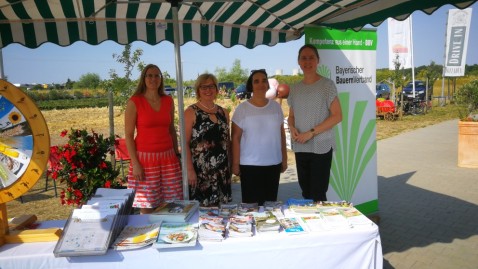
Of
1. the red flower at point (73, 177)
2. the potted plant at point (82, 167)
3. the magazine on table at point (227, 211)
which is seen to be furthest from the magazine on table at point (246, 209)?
the red flower at point (73, 177)

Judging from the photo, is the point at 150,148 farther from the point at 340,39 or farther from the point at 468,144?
the point at 468,144

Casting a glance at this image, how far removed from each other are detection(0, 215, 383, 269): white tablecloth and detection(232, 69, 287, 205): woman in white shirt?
40.0 inches

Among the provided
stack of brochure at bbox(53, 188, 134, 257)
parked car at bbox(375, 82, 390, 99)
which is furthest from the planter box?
parked car at bbox(375, 82, 390, 99)

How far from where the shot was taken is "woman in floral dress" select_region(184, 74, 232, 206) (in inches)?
108

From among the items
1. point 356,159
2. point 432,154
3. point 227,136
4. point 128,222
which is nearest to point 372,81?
point 356,159

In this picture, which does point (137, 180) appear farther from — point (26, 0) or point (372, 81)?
point (372, 81)

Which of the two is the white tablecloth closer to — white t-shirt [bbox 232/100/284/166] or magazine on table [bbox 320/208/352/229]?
magazine on table [bbox 320/208/352/229]

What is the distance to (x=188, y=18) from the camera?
3635mm

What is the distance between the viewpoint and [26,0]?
8.98 feet

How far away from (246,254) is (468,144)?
21.6ft

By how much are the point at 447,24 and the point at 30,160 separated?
2315 cm

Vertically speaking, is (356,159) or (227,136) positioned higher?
(227,136)

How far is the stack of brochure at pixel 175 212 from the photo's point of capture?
6.70 feet

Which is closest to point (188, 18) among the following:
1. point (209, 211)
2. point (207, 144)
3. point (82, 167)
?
point (207, 144)
